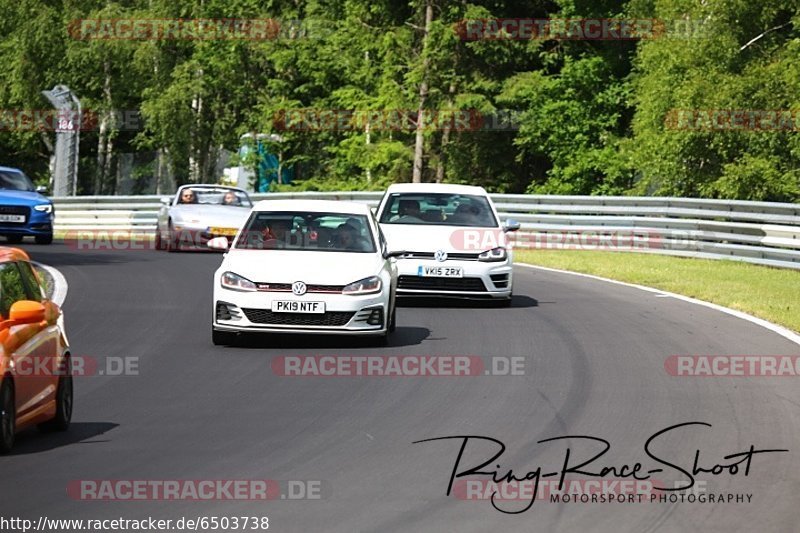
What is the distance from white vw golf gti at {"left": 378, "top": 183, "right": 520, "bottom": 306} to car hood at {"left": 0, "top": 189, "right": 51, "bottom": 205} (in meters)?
13.9

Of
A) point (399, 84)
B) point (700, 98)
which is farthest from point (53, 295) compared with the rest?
point (399, 84)

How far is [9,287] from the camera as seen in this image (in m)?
9.62

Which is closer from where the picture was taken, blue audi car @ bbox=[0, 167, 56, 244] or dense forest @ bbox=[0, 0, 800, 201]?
blue audi car @ bbox=[0, 167, 56, 244]

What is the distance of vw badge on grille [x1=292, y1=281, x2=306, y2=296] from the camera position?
14727mm

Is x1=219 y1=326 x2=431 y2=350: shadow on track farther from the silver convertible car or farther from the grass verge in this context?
the silver convertible car

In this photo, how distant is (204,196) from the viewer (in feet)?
108

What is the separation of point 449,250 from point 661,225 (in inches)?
485

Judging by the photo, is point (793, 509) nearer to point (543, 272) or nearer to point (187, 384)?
point (187, 384)

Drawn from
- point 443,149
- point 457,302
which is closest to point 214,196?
point 457,302

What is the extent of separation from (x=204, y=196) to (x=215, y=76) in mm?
24930

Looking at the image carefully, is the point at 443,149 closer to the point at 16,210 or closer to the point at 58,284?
the point at 16,210
